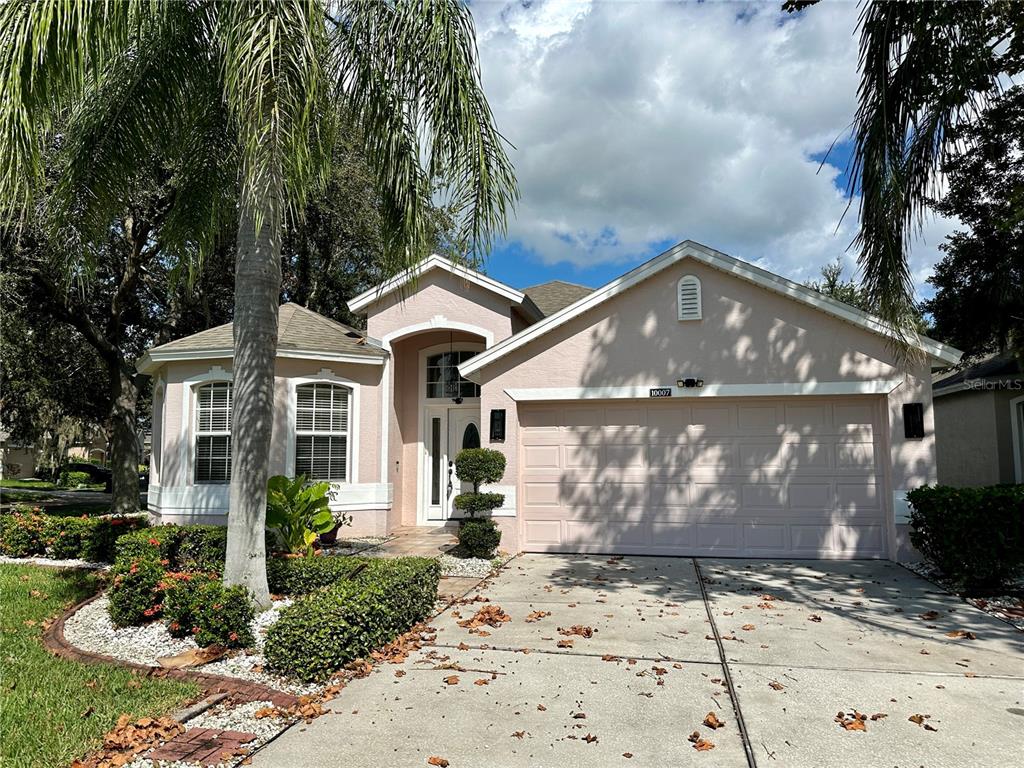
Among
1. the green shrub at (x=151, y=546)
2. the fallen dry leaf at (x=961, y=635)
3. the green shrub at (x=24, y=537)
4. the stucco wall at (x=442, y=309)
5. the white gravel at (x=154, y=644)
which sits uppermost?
the stucco wall at (x=442, y=309)

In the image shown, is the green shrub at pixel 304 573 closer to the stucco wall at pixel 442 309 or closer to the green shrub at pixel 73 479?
the stucco wall at pixel 442 309

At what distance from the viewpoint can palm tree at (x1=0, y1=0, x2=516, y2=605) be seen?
16.4 ft

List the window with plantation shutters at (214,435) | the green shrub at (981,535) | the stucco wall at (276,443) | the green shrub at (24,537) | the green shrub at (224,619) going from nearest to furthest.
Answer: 1. the green shrub at (224,619)
2. the green shrub at (981,535)
3. the green shrub at (24,537)
4. the stucco wall at (276,443)
5. the window with plantation shutters at (214,435)

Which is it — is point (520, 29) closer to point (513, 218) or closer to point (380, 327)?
point (513, 218)

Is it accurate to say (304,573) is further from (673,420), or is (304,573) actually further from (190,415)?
(190,415)

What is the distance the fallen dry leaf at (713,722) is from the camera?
4055 millimetres

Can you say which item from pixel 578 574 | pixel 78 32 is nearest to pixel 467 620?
pixel 578 574

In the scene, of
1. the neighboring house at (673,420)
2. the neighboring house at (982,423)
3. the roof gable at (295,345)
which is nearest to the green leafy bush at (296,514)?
the neighboring house at (673,420)

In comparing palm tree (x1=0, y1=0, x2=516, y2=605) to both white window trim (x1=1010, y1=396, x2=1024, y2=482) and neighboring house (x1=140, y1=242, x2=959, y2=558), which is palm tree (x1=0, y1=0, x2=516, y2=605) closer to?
neighboring house (x1=140, y1=242, x2=959, y2=558)

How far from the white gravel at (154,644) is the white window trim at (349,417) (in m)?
4.83

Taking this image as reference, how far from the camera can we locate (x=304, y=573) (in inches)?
279

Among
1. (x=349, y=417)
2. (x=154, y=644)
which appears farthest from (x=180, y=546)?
(x=349, y=417)

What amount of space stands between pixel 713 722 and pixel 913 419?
692 centimetres

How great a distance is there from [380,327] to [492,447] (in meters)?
4.17
